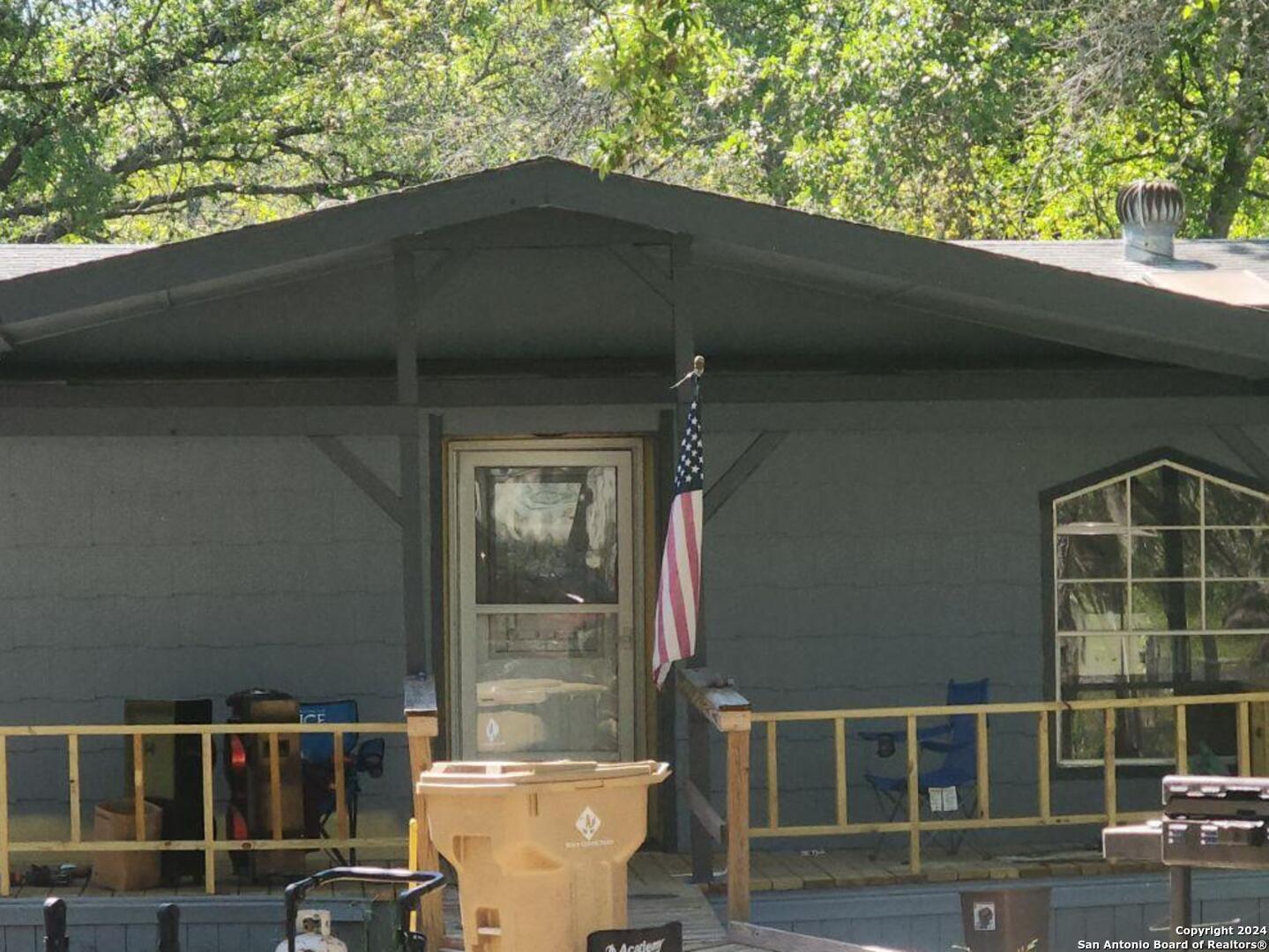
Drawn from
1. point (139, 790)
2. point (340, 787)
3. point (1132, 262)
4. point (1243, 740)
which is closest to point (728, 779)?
point (340, 787)

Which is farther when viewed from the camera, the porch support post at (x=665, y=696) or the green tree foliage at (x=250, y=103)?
the green tree foliage at (x=250, y=103)

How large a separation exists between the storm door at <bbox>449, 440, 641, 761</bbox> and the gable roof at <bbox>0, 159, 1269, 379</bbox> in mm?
1508

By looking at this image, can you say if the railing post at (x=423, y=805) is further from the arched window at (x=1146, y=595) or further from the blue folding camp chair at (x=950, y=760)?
the arched window at (x=1146, y=595)

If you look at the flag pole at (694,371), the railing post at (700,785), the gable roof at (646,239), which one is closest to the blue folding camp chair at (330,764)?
the railing post at (700,785)

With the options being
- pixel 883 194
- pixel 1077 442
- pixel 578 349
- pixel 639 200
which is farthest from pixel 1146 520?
pixel 883 194

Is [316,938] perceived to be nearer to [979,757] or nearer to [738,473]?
[738,473]

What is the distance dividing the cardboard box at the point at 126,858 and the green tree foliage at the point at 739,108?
983 cm

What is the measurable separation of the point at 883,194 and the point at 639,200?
41.2 feet

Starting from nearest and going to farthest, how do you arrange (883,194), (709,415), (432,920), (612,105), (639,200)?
(432,920), (639,200), (709,415), (883,194), (612,105)

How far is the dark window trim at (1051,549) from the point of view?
362 inches

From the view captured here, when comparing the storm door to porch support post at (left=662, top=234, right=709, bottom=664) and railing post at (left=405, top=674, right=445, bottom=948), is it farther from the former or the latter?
railing post at (left=405, top=674, right=445, bottom=948)

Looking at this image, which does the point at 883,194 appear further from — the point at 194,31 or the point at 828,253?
the point at 828,253

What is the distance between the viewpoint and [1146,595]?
932 cm

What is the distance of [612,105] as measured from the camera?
891 inches
